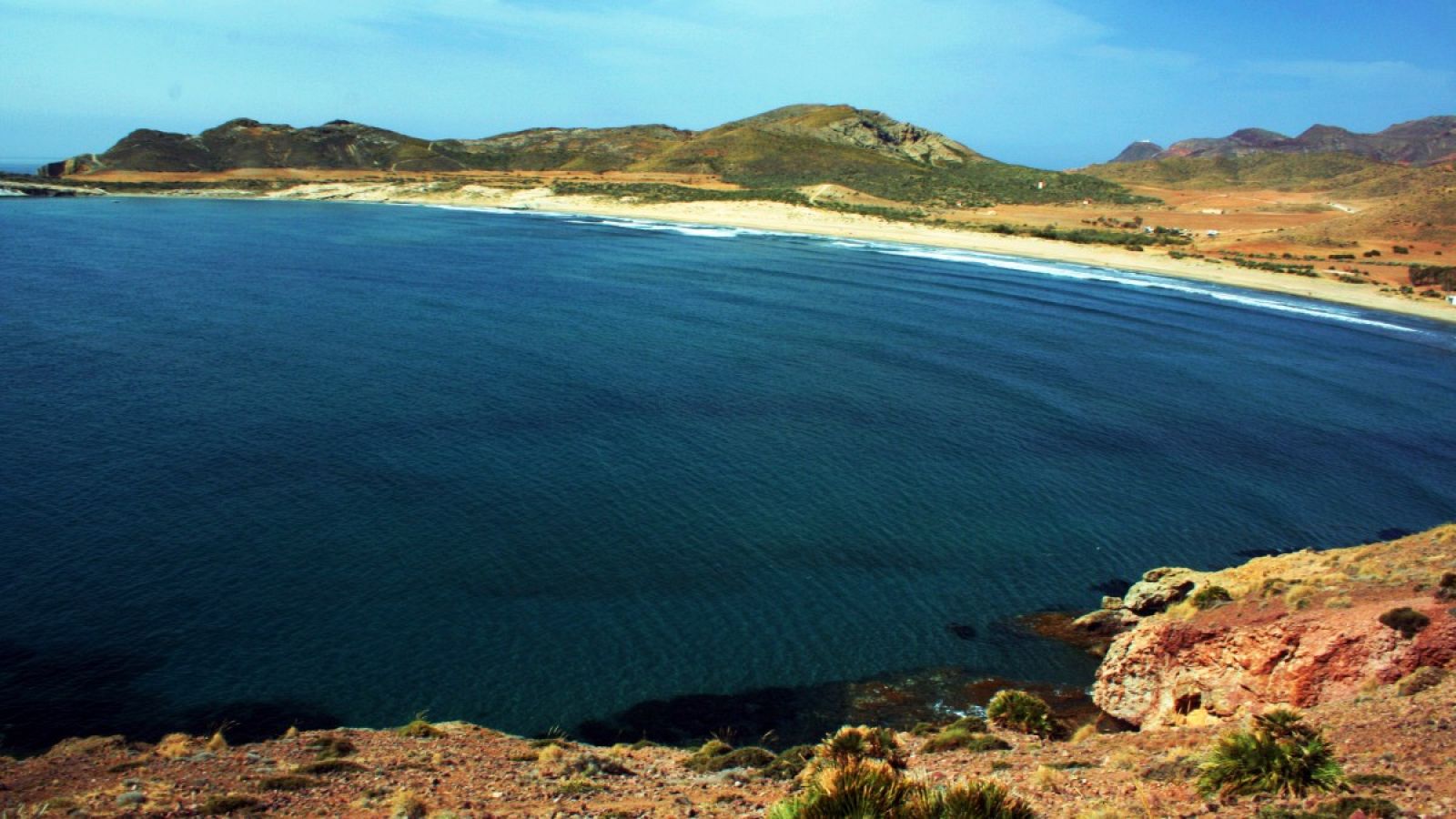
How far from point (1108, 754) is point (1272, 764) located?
3420 millimetres

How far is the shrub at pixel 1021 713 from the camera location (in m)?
17.4

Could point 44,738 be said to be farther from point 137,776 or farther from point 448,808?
point 448,808

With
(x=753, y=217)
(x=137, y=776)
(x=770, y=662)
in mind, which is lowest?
(x=770, y=662)

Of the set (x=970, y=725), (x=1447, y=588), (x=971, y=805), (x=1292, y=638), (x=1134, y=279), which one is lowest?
(x=970, y=725)

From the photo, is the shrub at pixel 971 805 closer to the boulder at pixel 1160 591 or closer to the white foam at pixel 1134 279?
the boulder at pixel 1160 591

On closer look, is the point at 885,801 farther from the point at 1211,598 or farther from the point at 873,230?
the point at 873,230

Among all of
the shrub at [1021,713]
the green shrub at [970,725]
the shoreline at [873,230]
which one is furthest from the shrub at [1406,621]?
the shoreline at [873,230]

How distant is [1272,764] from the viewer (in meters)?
11.2

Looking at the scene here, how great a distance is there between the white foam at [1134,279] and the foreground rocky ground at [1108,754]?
6176cm

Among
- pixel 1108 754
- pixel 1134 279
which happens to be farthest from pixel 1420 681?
pixel 1134 279

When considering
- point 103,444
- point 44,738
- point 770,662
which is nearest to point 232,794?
point 44,738

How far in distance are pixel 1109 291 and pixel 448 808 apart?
79005mm

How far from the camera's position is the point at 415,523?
2581 centimetres

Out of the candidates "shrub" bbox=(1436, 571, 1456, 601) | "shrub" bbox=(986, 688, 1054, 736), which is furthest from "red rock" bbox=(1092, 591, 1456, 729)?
"shrub" bbox=(986, 688, 1054, 736)
